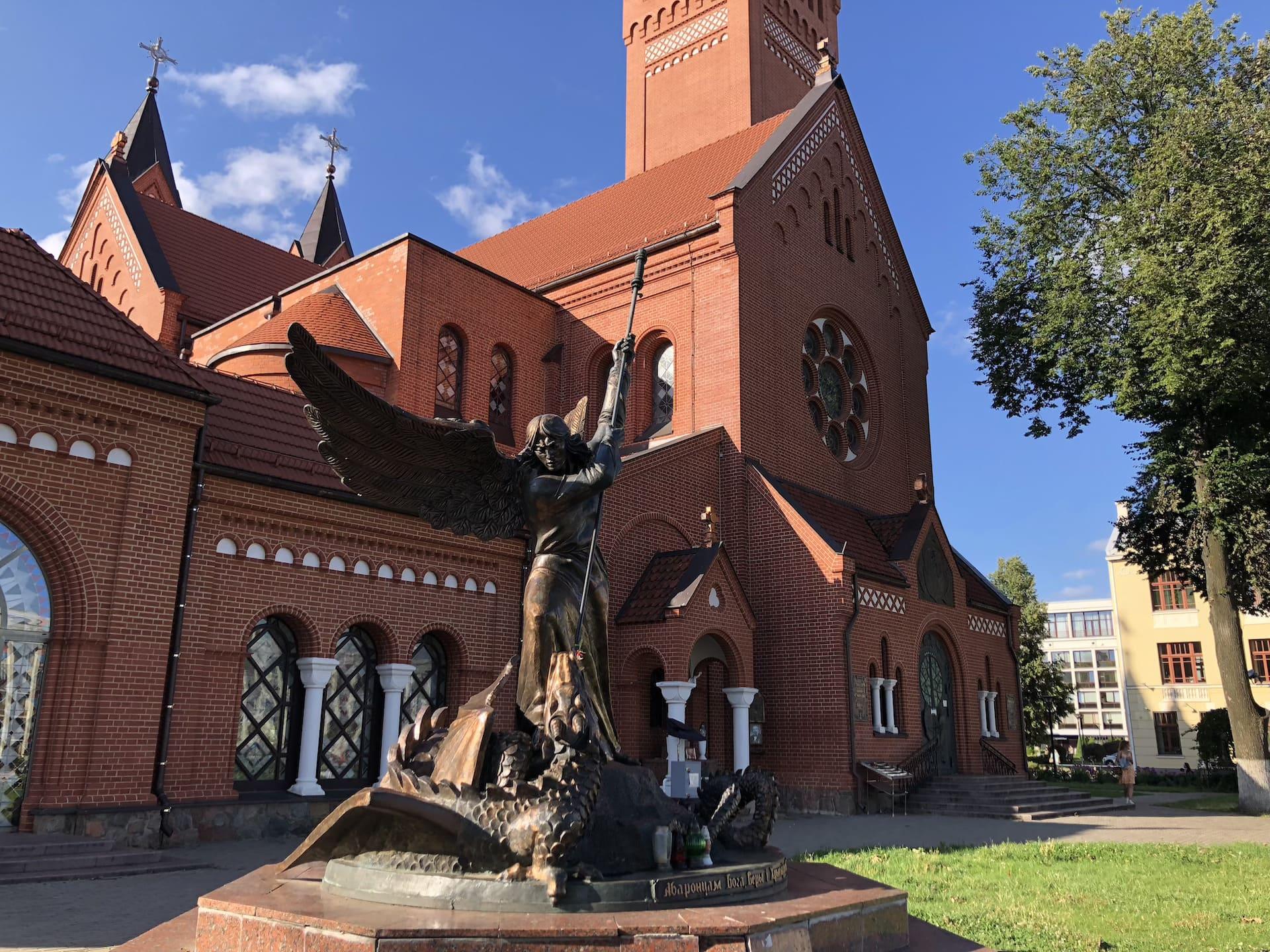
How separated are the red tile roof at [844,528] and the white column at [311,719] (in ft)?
30.9

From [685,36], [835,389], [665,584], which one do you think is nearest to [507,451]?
[665,584]

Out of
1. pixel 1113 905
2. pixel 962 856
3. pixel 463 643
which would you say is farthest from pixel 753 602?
pixel 1113 905

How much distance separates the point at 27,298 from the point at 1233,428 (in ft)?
71.7

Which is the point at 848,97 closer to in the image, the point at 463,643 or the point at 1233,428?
the point at 1233,428

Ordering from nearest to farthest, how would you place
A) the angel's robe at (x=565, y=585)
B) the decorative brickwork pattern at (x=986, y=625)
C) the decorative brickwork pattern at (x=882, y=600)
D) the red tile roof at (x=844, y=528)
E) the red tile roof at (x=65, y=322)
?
the angel's robe at (x=565, y=585)
the red tile roof at (x=65, y=322)
the decorative brickwork pattern at (x=882, y=600)
the red tile roof at (x=844, y=528)
the decorative brickwork pattern at (x=986, y=625)

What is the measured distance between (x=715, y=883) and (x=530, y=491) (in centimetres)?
268

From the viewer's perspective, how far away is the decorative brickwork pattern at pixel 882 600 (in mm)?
18344

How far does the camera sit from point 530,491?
6.45 metres

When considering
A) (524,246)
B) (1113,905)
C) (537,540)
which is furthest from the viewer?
(524,246)

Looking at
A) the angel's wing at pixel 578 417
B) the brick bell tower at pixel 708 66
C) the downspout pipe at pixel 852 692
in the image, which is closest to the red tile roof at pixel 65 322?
the angel's wing at pixel 578 417

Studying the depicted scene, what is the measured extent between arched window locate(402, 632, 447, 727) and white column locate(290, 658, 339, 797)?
1775 millimetres

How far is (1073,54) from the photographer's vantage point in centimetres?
2206

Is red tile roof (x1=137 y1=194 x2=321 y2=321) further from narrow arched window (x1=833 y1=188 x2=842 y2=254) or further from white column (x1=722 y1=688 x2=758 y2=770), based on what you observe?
white column (x1=722 y1=688 x2=758 y2=770)

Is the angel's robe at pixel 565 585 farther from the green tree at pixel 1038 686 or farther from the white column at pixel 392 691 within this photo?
the green tree at pixel 1038 686
